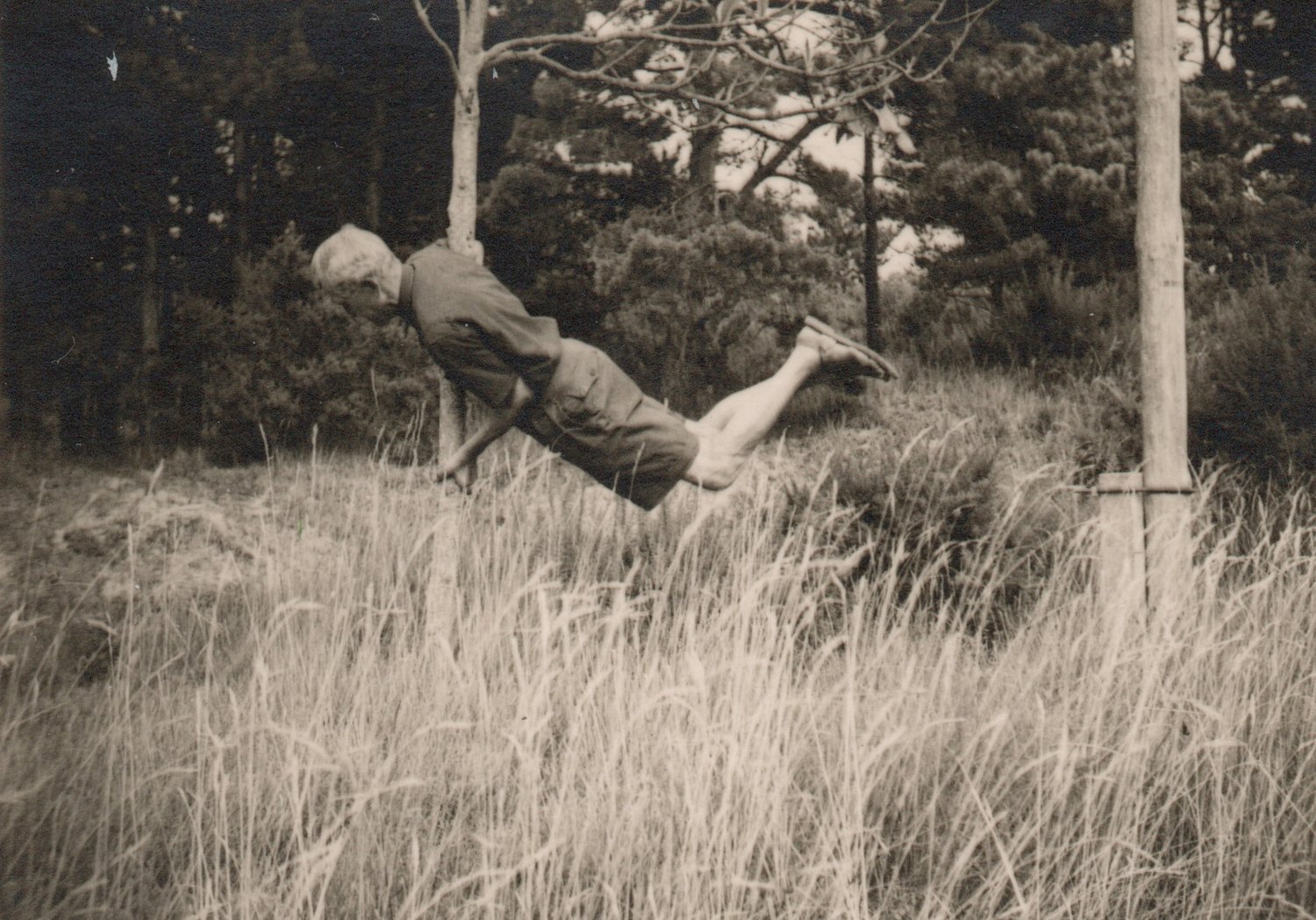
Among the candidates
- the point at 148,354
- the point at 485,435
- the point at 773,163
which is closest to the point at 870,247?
the point at 773,163

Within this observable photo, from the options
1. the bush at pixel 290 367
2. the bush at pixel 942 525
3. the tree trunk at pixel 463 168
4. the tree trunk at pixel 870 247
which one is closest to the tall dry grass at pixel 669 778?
the tree trunk at pixel 463 168

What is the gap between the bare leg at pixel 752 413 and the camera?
3910 mm

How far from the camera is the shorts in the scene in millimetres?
3523

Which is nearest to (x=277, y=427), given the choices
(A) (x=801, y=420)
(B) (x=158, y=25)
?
(B) (x=158, y=25)

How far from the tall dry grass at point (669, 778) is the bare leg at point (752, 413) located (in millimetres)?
765

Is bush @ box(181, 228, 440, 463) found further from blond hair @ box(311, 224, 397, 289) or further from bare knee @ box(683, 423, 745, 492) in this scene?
blond hair @ box(311, 224, 397, 289)

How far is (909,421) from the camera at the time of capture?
263 inches

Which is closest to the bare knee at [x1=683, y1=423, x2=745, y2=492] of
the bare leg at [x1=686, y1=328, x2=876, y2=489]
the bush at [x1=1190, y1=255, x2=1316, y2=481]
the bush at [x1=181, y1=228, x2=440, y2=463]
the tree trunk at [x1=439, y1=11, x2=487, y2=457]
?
the bare leg at [x1=686, y1=328, x2=876, y2=489]

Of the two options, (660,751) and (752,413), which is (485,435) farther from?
(660,751)

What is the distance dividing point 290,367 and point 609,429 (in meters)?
3.43

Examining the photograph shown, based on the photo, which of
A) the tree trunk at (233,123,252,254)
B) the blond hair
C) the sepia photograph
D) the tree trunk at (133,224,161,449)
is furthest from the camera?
the tree trunk at (133,224,161,449)

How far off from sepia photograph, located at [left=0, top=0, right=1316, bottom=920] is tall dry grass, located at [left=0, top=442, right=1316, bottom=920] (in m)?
0.02

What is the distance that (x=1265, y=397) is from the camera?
471 centimetres

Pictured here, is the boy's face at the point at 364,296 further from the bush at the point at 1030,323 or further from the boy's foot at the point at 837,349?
the bush at the point at 1030,323
